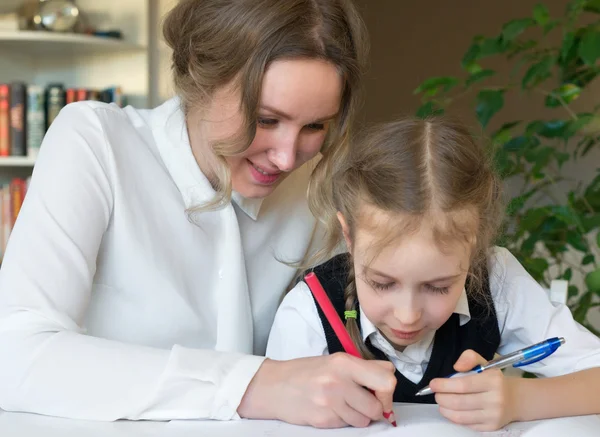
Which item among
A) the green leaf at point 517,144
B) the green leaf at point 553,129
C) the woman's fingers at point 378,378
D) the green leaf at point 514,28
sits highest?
the green leaf at point 514,28

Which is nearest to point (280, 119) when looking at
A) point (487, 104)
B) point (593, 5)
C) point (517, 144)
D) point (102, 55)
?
point (487, 104)

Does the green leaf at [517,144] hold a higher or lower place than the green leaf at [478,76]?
lower

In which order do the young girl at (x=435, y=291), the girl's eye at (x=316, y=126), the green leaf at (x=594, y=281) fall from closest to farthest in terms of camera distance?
the young girl at (x=435, y=291) → the girl's eye at (x=316, y=126) → the green leaf at (x=594, y=281)

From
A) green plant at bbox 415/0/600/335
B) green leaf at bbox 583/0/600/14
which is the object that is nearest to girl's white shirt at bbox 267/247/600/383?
green plant at bbox 415/0/600/335

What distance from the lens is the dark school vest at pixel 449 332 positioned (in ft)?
3.71

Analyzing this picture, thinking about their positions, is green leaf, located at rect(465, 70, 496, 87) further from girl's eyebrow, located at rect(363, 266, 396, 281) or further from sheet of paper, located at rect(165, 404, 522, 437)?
sheet of paper, located at rect(165, 404, 522, 437)

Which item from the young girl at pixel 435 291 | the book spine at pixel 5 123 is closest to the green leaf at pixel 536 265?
the young girl at pixel 435 291

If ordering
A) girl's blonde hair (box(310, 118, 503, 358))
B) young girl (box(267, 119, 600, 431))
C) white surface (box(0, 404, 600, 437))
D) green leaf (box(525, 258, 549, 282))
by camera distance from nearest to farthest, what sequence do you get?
white surface (box(0, 404, 600, 437)), young girl (box(267, 119, 600, 431)), girl's blonde hair (box(310, 118, 503, 358)), green leaf (box(525, 258, 549, 282))

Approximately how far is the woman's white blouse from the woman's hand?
1.1 inches

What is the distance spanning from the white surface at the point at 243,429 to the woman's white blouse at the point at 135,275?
2 centimetres

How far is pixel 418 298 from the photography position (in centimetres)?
98

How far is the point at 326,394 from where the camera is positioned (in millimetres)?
812

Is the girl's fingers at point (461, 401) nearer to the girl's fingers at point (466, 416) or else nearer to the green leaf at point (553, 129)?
the girl's fingers at point (466, 416)

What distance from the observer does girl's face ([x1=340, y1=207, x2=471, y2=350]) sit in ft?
3.17
